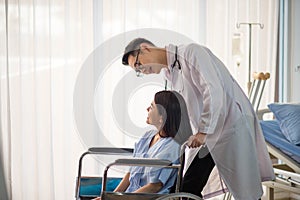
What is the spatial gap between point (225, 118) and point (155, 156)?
330 mm

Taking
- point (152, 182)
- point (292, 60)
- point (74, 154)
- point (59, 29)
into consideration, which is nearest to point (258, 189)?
point (152, 182)

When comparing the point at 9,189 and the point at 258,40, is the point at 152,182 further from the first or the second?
the point at 258,40

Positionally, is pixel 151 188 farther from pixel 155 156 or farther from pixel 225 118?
pixel 225 118

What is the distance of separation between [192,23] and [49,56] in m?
1.07

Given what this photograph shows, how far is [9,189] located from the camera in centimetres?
293

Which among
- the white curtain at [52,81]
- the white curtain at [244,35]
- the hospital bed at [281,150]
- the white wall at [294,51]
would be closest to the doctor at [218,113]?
the hospital bed at [281,150]

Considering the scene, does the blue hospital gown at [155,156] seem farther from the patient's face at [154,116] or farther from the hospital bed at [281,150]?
the hospital bed at [281,150]

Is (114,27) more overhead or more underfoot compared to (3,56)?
more overhead

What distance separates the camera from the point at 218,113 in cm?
173

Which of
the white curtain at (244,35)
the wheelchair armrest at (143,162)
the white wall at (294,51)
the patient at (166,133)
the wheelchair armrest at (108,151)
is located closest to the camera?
the wheelchair armrest at (143,162)

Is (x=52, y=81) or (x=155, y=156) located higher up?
(x=52, y=81)

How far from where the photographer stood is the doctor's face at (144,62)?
180cm

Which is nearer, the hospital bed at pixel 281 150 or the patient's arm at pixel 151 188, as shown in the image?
the patient's arm at pixel 151 188

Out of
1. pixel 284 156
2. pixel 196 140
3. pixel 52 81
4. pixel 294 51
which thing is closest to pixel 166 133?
pixel 196 140
